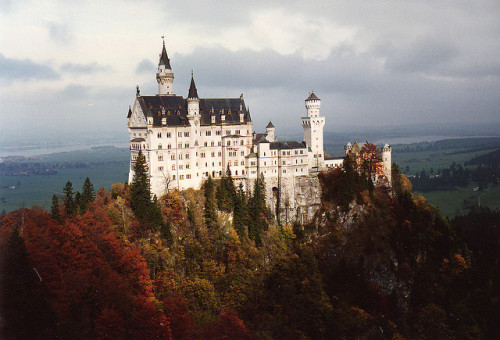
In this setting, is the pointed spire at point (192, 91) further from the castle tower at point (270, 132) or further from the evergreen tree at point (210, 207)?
the castle tower at point (270, 132)

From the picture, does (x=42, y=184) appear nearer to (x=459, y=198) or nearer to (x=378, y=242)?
(x=378, y=242)

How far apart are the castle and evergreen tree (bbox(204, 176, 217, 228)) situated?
3.73 meters

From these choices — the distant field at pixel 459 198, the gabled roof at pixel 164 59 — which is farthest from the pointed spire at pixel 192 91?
the distant field at pixel 459 198

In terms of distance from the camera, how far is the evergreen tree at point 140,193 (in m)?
60.3

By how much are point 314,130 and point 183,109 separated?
2255 centimetres

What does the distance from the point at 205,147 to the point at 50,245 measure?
28.3 meters

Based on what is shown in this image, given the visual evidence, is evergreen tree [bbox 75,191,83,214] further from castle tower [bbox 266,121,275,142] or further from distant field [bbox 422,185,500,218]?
distant field [bbox 422,185,500,218]

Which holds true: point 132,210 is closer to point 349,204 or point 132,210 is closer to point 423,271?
point 349,204

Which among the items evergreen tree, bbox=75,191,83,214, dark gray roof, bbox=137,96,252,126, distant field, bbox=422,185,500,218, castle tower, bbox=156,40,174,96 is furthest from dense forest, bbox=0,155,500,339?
distant field, bbox=422,185,500,218

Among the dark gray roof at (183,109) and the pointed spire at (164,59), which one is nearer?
the dark gray roof at (183,109)

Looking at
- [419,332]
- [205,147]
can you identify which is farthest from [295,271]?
[205,147]

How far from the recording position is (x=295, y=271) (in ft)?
219

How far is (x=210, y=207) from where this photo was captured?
2574 inches

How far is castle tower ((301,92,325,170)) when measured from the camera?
3076 inches
